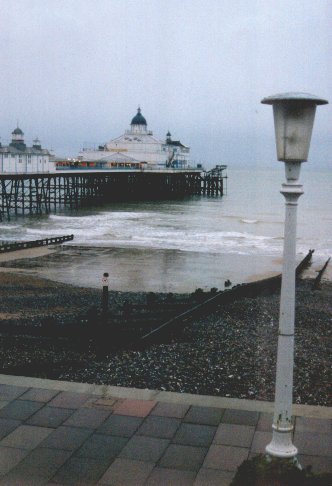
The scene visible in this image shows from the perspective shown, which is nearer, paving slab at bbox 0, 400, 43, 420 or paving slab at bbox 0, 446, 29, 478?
paving slab at bbox 0, 446, 29, 478

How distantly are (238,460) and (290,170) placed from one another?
226 cm

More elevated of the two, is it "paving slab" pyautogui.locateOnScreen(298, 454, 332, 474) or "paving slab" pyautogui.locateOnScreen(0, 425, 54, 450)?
"paving slab" pyautogui.locateOnScreen(298, 454, 332, 474)

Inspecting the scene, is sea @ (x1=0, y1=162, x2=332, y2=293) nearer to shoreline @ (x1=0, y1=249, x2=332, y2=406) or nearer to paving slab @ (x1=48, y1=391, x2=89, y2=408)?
shoreline @ (x1=0, y1=249, x2=332, y2=406)

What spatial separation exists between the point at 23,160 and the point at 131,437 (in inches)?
2702

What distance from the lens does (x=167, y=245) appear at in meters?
30.3

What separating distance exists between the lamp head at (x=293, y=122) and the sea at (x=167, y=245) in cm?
1396

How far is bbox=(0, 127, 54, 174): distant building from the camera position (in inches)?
2721

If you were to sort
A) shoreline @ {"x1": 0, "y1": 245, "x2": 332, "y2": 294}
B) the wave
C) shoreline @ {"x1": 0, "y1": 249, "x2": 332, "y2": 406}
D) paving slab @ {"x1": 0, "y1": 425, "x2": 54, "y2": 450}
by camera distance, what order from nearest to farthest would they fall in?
paving slab @ {"x1": 0, "y1": 425, "x2": 54, "y2": 450} < shoreline @ {"x1": 0, "y1": 249, "x2": 332, "y2": 406} < shoreline @ {"x1": 0, "y1": 245, "x2": 332, "y2": 294} < the wave

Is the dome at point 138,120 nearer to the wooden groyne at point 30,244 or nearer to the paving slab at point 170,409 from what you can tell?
the wooden groyne at point 30,244

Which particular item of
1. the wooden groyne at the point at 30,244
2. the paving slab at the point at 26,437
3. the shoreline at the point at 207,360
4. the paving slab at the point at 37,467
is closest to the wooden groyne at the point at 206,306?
the shoreline at the point at 207,360

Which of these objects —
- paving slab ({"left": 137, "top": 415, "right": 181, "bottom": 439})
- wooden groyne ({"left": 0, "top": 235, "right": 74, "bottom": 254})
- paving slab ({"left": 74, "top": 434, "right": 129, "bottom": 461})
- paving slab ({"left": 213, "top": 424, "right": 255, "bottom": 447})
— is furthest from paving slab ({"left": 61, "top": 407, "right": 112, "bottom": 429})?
wooden groyne ({"left": 0, "top": 235, "right": 74, "bottom": 254})

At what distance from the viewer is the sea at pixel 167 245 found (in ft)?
65.9

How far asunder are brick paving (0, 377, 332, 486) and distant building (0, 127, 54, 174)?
65.8 m

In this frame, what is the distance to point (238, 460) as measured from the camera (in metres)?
4.41
